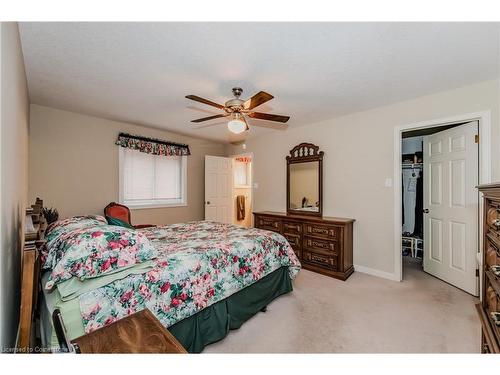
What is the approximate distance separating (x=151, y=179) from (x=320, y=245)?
10.3ft

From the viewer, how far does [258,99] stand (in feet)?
6.90

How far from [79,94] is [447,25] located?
11.5ft

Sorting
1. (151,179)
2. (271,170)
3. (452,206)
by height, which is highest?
(271,170)

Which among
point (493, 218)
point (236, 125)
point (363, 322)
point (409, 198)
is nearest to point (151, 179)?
point (236, 125)

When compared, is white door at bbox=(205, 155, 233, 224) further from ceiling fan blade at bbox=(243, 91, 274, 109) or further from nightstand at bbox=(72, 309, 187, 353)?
nightstand at bbox=(72, 309, 187, 353)

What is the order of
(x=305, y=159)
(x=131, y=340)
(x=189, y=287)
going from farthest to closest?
(x=305, y=159) → (x=189, y=287) → (x=131, y=340)

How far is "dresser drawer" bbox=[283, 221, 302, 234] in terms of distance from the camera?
11.8ft

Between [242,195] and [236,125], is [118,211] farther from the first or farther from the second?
[242,195]

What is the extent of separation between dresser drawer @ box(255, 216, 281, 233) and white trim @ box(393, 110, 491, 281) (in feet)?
5.57

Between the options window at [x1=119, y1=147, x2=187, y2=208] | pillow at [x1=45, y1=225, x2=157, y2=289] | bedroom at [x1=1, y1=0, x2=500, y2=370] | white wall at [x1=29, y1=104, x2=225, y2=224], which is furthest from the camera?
window at [x1=119, y1=147, x2=187, y2=208]

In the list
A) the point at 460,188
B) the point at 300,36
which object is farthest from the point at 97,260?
the point at 460,188

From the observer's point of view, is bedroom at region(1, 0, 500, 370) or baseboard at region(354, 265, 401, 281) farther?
baseboard at region(354, 265, 401, 281)

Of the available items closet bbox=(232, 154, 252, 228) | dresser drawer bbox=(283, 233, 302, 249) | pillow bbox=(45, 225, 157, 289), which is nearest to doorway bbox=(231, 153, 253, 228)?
closet bbox=(232, 154, 252, 228)

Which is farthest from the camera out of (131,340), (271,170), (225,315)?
(271,170)
